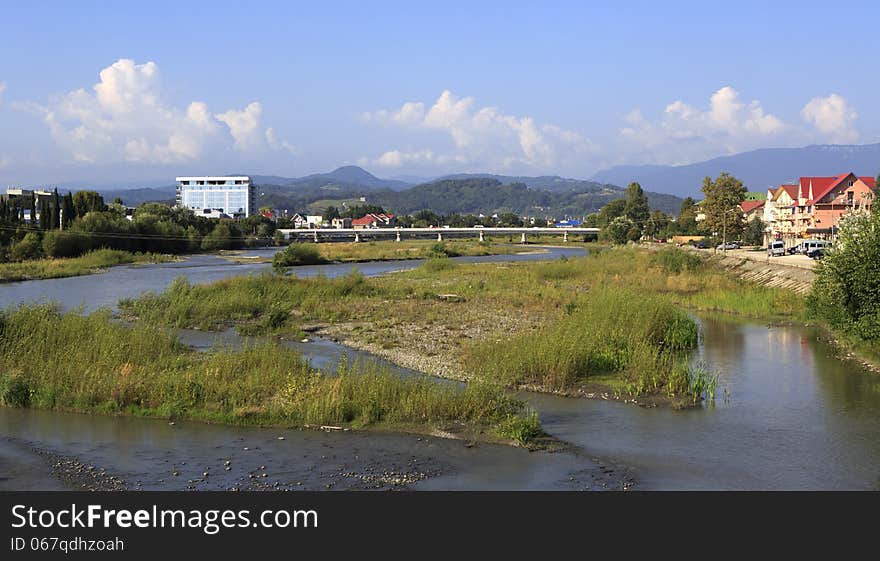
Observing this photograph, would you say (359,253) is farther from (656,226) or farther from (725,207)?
(656,226)

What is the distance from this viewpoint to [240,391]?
18.6m

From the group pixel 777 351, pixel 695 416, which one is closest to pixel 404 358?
pixel 695 416

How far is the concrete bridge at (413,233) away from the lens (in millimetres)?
152875

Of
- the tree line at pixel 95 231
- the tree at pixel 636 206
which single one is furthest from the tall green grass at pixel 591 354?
the tree at pixel 636 206

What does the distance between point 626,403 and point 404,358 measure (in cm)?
788

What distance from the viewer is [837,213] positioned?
84312 mm

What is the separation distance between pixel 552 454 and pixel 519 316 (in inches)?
750

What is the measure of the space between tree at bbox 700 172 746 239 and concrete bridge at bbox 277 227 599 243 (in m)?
61.1

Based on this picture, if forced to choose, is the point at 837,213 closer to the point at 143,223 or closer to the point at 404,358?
the point at 404,358

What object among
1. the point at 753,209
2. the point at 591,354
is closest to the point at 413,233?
the point at 753,209

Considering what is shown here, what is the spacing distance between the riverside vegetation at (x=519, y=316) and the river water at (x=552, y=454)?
172cm

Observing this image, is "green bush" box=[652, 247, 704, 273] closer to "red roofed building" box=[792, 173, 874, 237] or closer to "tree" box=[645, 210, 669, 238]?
"red roofed building" box=[792, 173, 874, 237]

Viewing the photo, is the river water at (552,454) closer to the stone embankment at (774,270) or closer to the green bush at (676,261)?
the stone embankment at (774,270)
